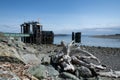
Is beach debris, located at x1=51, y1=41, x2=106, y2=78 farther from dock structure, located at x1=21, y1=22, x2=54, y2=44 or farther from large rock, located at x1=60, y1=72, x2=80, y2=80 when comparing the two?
dock structure, located at x1=21, y1=22, x2=54, y2=44

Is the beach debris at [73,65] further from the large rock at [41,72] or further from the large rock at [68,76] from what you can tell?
the large rock at [41,72]

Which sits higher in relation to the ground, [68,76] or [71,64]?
[71,64]

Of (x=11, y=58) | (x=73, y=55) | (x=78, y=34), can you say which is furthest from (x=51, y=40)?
(x=11, y=58)

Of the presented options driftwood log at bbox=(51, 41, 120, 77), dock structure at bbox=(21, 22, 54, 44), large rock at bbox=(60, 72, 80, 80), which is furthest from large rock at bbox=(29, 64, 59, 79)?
dock structure at bbox=(21, 22, 54, 44)

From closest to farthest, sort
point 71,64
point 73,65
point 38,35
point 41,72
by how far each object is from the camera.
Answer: point 41,72 < point 71,64 < point 73,65 < point 38,35

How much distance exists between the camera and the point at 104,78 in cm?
1055

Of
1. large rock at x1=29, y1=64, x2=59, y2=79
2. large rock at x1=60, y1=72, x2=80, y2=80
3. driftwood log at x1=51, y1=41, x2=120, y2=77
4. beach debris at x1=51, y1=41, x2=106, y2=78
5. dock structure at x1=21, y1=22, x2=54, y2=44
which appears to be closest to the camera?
large rock at x1=29, y1=64, x2=59, y2=79

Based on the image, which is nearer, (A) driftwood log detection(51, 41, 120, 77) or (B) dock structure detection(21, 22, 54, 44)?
(A) driftwood log detection(51, 41, 120, 77)

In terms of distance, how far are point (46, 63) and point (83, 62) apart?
1.70 metres

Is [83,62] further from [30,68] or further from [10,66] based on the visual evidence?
[10,66]

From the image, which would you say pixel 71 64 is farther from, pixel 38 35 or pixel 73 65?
pixel 38 35

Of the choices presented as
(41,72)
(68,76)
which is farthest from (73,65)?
(41,72)

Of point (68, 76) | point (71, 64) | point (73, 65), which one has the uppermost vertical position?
point (71, 64)

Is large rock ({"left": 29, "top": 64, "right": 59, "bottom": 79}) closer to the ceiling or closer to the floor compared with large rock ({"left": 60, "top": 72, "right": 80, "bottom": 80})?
closer to the ceiling
